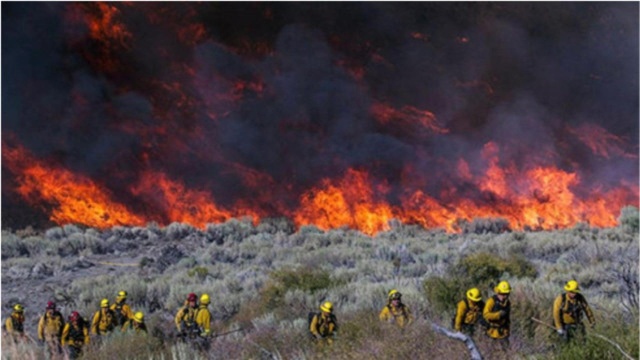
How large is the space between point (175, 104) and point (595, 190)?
32.2 metres

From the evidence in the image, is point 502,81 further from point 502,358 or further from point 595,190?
point 502,358

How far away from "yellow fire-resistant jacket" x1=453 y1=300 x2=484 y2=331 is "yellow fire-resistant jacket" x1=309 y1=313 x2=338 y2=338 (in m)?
2.13

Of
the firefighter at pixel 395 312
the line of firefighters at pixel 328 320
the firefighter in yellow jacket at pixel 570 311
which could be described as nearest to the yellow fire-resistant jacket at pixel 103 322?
the line of firefighters at pixel 328 320

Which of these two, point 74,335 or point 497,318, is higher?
point 74,335

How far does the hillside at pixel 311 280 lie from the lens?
9.16 metres

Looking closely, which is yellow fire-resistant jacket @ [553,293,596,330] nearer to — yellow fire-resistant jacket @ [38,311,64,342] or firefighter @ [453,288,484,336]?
firefighter @ [453,288,484,336]

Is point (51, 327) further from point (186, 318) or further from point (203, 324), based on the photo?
point (203, 324)

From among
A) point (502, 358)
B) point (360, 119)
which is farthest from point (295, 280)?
point (360, 119)

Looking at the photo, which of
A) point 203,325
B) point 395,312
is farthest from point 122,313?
point 395,312

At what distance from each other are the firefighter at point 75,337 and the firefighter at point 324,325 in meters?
4.43

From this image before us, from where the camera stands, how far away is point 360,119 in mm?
50562

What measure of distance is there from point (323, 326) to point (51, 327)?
569cm

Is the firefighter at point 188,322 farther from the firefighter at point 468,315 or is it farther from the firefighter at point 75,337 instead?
the firefighter at point 468,315

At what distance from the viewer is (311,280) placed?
16875 millimetres
